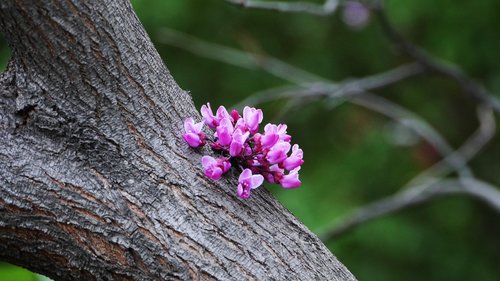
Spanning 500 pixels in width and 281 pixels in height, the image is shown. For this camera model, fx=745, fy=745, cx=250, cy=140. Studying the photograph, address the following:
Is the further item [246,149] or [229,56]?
[229,56]

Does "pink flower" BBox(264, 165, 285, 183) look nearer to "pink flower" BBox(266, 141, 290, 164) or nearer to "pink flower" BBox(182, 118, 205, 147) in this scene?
"pink flower" BBox(266, 141, 290, 164)

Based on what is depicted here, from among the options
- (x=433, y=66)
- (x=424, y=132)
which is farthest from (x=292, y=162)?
(x=424, y=132)

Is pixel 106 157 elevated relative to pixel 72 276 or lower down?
elevated

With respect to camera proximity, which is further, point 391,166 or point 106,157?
point 391,166

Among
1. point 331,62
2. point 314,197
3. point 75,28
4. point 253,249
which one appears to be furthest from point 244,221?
point 331,62

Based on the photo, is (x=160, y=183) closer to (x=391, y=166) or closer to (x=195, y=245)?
(x=195, y=245)

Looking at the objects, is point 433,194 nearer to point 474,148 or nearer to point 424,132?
point 424,132

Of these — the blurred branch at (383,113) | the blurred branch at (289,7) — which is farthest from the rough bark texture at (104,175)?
the blurred branch at (383,113)

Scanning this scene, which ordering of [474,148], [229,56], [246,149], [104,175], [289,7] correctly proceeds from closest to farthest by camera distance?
[104,175] → [246,149] → [289,7] → [474,148] → [229,56]

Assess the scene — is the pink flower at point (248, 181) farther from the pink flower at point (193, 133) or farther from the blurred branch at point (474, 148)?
the blurred branch at point (474, 148)
